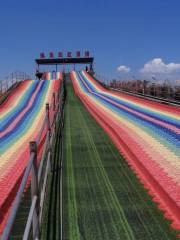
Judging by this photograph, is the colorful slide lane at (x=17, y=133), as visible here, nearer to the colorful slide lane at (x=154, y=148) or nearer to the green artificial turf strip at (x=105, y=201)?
the green artificial turf strip at (x=105, y=201)

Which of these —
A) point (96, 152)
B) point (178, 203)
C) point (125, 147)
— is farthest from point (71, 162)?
point (178, 203)

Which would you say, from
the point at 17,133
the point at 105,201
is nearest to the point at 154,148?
the point at 105,201

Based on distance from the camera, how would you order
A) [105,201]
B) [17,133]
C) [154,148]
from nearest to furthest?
1. [105,201]
2. [154,148]
3. [17,133]

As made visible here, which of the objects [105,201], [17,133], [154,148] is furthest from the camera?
[17,133]

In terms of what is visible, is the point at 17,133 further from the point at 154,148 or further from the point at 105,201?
the point at 105,201

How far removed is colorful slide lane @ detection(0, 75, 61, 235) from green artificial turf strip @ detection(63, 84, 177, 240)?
3.09 ft

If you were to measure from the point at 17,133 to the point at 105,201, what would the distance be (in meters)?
8.55

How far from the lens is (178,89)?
21828 mm

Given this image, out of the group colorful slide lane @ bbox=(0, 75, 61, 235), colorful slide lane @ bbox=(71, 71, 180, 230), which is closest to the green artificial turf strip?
colorful slide lane @ bbox=(71, 71, 180, 230)

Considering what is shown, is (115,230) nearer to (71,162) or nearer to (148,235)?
(148,235)

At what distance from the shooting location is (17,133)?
13773 millimetres

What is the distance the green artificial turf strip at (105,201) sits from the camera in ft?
15.5

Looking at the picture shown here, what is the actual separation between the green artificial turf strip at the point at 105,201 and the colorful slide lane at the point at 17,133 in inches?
37.1

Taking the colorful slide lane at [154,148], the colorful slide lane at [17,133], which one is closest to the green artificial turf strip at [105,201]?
the colorful slide lane at [154,148]
